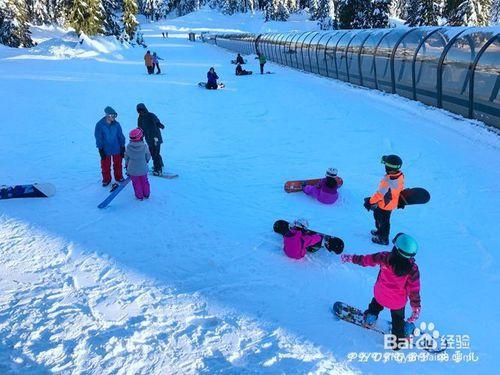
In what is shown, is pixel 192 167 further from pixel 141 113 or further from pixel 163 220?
pixel 163 220

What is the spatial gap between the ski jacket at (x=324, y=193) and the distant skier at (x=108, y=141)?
3.60 metres

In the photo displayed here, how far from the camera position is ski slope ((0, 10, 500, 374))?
3764 millimetres

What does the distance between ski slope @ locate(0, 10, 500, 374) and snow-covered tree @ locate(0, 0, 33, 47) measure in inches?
1121

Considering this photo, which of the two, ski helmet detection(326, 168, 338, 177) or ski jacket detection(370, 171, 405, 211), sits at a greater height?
ski jacket detection(370, 171, 405, 211)

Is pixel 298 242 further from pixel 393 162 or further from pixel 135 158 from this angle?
pixel 135 158

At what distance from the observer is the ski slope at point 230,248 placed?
376 centimetres

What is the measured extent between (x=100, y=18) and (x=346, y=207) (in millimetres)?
39479

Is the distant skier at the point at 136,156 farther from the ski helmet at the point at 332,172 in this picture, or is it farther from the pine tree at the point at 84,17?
the pine tree at the point at 84,17

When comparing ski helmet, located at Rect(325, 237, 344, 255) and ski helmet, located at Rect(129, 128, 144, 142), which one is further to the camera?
ski helmet, located at Rect(129, 128, 144, 142)

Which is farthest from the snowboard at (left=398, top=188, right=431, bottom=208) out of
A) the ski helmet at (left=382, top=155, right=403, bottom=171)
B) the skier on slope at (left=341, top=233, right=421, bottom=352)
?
the skier on slope at (left=341, top=233, right=421, bottom=352)

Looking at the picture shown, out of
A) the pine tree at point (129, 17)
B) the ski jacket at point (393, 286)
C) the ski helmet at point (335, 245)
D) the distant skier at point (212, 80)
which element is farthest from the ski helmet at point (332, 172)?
the pine tree at point (129, 17)

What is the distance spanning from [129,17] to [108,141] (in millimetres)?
44847

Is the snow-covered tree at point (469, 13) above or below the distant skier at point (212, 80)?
above

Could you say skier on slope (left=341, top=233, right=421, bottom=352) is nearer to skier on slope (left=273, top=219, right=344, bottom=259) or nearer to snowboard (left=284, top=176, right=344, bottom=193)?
skier on slope (left=273, top=219, right=344, bottom=259)
